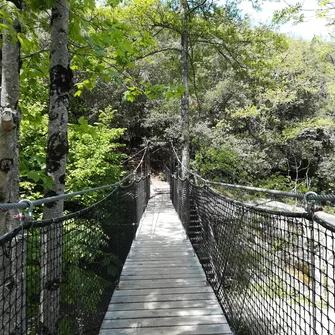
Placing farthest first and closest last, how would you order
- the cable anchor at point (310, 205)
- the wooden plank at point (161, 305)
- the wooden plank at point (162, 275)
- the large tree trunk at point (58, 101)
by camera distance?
the wooden plank at point (162, 275) → the wooden plank at point (161, 305) → the large tree trunk at point (58, 101) → the cable anchor at point (310, 205)

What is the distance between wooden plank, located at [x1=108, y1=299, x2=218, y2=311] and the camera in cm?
204

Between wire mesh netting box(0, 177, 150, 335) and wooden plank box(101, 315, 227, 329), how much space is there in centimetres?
10

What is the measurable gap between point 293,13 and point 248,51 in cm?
156

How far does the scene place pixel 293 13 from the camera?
4.46m

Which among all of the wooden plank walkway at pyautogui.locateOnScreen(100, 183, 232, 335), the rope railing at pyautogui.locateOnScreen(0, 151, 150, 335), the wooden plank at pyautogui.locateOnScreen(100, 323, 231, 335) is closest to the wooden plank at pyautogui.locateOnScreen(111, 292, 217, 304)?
the wooden plank walkway at pyautogui.locateOnScreen(100, 183, 232, 335)

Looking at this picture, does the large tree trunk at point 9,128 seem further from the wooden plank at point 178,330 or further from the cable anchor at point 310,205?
the cable anchor at point 310,205

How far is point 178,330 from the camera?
175 cm

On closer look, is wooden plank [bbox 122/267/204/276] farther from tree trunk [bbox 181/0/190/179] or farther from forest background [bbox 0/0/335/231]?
tree trunk [bbox 181/0/190/179]

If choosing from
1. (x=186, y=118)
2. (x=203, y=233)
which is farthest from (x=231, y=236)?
(x=186, y=118)

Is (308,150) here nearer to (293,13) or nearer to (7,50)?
(293,13)

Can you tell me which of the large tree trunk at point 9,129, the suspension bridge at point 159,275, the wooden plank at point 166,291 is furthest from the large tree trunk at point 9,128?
the wooden plank at point 166,291

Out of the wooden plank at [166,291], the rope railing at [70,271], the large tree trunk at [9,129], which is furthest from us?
the wooden plank at [166,291]

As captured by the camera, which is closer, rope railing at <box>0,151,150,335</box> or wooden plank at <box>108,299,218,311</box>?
rope railing at <box>0,151,150,335</box>

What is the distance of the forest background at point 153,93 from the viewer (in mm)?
1694
